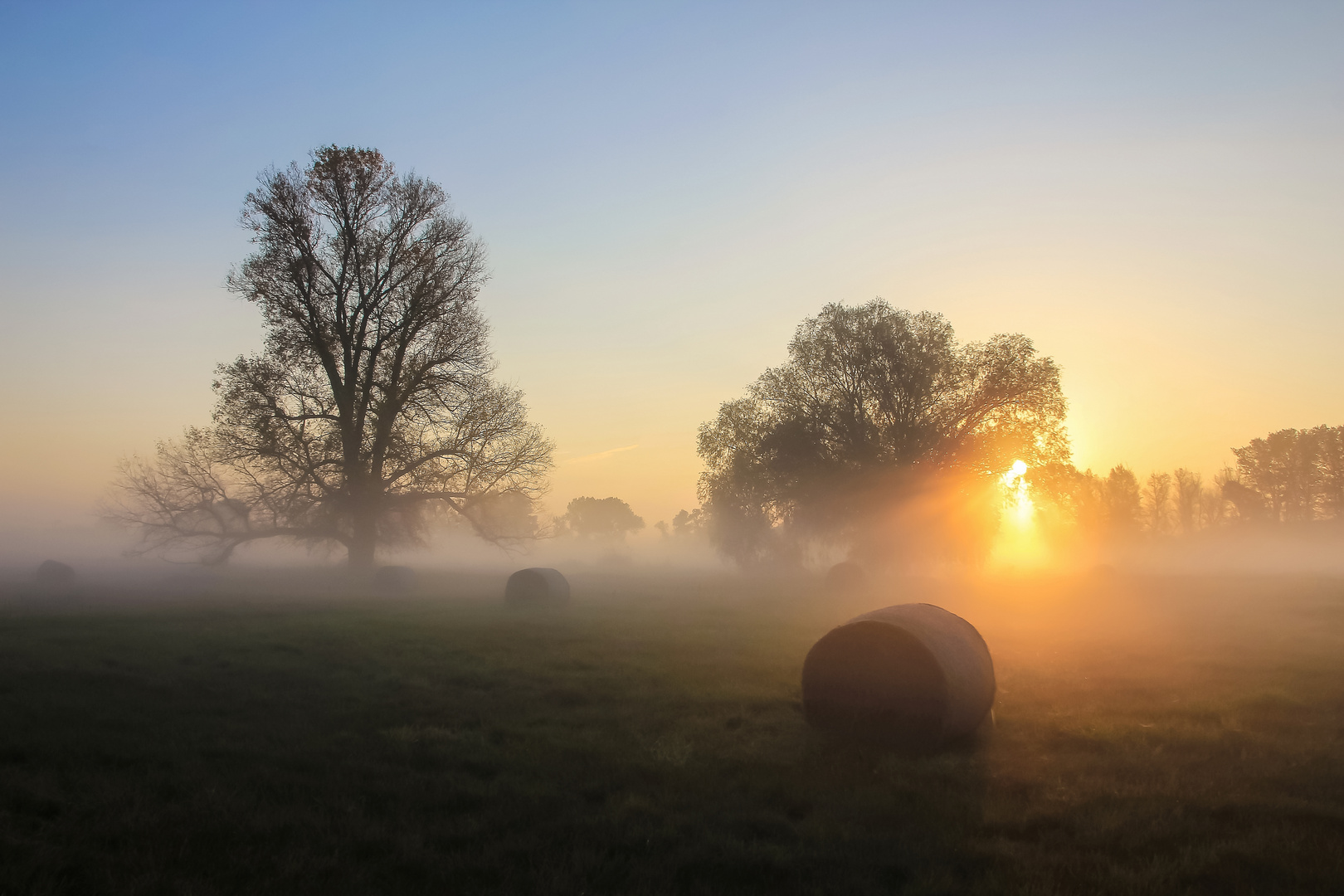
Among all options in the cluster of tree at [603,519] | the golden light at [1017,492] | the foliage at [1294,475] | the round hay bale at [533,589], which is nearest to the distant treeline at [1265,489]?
the foliage at [1294,475]

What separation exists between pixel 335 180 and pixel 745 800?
30118 millimetres

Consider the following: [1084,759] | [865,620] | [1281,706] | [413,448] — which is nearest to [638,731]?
[865,620]

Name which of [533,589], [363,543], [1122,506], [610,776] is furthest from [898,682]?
[1122,506]

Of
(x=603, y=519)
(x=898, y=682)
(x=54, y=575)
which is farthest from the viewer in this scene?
(x=603, y=519)

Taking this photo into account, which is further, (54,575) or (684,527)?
(684,527)

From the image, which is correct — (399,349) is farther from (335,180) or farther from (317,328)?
(335,180)

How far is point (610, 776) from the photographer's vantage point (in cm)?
732

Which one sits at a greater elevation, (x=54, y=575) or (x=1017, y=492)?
(x=1017, y=492)

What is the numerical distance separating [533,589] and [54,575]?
28.9m

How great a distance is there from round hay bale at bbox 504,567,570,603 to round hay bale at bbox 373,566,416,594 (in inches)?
316

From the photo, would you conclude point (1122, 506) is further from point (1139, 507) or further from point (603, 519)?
point (603, 519)

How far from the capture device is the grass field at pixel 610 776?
17.2 ft

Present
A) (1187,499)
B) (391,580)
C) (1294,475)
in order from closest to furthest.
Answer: (391,580)
(1294,475)
(1187,499)

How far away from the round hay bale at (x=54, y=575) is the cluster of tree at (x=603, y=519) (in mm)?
87416
